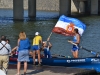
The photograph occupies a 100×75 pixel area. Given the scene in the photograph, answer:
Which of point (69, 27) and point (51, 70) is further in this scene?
point (69, 27)

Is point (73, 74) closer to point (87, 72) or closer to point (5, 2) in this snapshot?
point (87, 72)

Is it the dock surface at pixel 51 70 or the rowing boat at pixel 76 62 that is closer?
the dock surface at pixel 51 70

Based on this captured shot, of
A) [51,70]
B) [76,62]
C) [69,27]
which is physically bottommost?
[51,70]

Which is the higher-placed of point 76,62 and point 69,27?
point 69,27

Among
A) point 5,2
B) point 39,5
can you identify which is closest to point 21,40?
point 39,5

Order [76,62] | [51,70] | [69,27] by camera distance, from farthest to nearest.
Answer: [69,27]
[76,62]
[51,70]

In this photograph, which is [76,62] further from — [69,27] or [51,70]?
[69,27]

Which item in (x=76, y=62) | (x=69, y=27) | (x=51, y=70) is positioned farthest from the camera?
(x=69, y=27)

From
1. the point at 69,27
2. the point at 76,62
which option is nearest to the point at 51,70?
the point at 76,62

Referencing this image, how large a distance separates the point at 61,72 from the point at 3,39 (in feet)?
9.77

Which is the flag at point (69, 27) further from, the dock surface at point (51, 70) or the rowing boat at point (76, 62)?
the dock surface at point (51, 70)

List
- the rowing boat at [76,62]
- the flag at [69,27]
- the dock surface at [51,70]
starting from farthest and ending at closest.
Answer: the flag at [69,27], the rowing boat at [76,62], the dock surface at [51,70]

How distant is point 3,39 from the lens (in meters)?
14.2

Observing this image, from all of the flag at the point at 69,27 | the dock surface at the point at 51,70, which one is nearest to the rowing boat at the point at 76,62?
the dock surface at the point at 51,70
